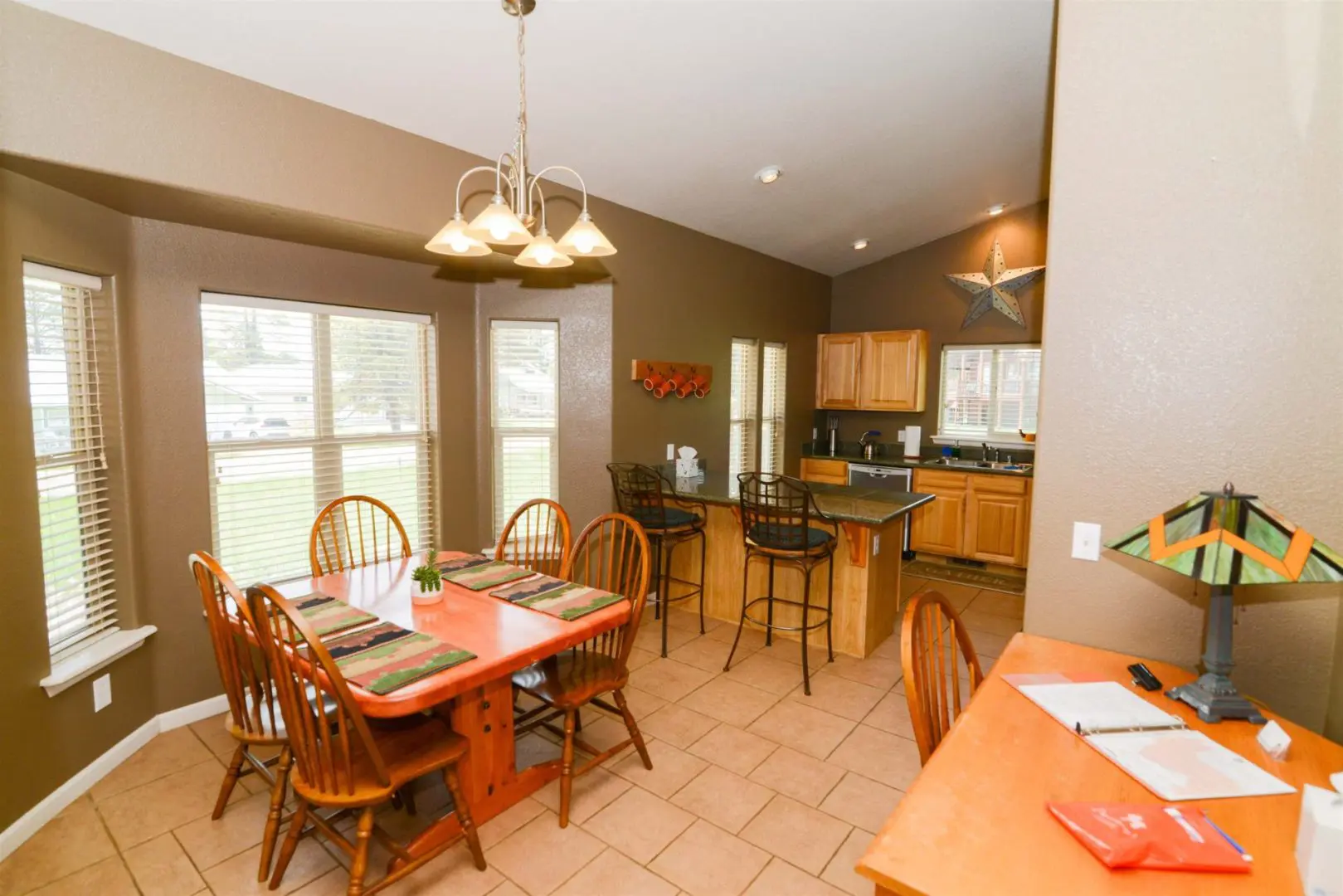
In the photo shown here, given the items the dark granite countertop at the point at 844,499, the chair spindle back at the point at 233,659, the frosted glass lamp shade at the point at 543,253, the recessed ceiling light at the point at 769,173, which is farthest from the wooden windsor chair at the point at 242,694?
the recessed ceiling light at the point at 769,173

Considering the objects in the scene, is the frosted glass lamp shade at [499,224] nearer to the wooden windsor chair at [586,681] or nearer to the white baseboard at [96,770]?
the wooden windsor chair at [586,681]

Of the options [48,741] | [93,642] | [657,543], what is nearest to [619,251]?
[657,543]

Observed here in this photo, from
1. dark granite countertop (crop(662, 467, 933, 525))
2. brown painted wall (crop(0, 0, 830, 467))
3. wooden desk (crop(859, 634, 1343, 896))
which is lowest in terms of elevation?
wooden desk (crop(859, 634, 1343, 896))

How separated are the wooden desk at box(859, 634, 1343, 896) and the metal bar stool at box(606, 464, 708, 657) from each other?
2310mm

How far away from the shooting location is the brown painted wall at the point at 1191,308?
158cm

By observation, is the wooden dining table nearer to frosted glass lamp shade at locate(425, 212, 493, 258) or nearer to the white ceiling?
frosted glass lamp shade at locate(425, 212, 493, 258)

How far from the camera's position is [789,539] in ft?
11.1

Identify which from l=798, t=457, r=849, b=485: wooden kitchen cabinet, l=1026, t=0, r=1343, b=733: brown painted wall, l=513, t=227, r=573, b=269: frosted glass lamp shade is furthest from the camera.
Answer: l=798, t=457, r=849, b=485: wooden kitchen cabinet

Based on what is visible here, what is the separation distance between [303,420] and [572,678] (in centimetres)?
202

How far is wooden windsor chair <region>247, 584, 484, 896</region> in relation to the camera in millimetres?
1680

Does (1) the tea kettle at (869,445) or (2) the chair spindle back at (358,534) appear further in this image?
(1) the tea kettle at (869,445)

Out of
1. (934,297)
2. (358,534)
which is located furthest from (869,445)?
(358,534)

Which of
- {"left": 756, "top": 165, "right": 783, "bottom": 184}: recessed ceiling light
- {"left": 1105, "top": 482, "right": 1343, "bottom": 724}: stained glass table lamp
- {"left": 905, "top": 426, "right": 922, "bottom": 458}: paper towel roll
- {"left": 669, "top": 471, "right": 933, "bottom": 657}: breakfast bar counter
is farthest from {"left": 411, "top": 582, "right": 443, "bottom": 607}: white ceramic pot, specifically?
{"left": 905, "top": 426, "right": 922, "bottom": 458}: paper towel roll

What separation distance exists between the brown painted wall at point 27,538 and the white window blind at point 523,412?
6.45ft
